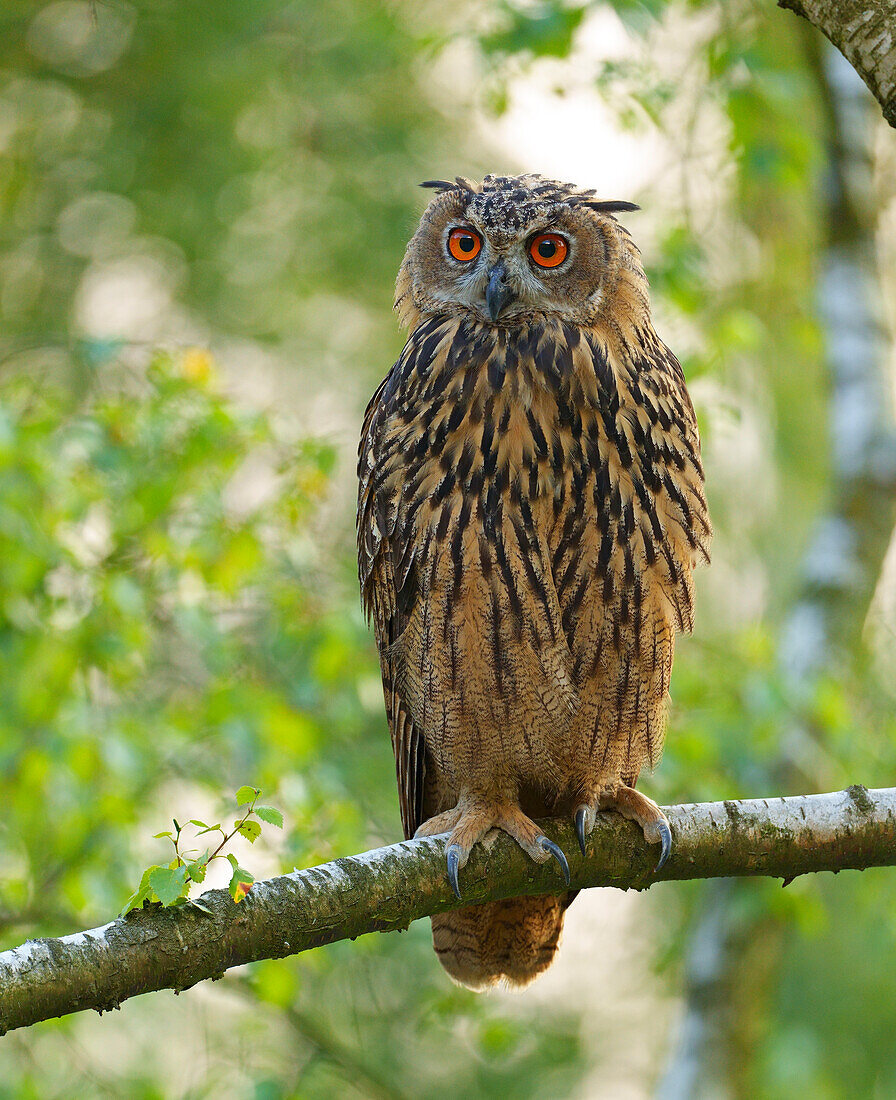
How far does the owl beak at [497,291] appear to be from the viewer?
2.63 meters

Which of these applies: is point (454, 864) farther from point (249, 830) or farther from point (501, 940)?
point (501, 940)

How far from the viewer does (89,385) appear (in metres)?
4.55

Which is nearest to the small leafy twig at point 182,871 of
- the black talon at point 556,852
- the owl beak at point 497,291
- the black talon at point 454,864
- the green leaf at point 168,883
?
the green leaf at point 168,883

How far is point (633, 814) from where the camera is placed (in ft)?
8.76

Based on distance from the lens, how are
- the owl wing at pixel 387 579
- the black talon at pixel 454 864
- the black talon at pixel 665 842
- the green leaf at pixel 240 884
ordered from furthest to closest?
the owl wing at pixel 387 579 < the black talon at pixel 665 842 < the black talon at pixel 454 864 < the green leaf at pixel 240 884

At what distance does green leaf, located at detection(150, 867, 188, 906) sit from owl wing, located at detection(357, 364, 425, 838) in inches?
43.5

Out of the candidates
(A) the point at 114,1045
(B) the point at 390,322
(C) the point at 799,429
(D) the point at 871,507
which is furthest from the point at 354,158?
(A) the point at 114,1045

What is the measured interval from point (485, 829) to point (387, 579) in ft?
2.07

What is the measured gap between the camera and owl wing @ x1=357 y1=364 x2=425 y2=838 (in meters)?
2.75

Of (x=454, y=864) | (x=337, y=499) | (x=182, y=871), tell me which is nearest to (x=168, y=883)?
(x=182, y=871)

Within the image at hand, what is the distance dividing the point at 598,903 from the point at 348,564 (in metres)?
2.70

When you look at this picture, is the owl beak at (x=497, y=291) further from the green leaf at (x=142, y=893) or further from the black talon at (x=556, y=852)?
the green leaf at (x=142, y=893)

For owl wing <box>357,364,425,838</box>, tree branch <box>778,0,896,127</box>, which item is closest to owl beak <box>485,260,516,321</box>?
owl wing <box>357,364,425,838</box>

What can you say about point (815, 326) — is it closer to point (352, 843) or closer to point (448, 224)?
point (448, 224)
